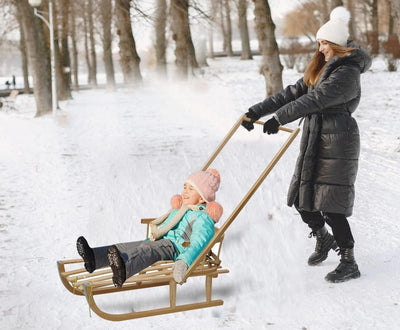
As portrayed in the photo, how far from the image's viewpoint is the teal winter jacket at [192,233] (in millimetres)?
4125

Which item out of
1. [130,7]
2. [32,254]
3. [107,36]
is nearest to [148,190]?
[32,254]

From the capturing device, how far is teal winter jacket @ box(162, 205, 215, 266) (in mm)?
4125

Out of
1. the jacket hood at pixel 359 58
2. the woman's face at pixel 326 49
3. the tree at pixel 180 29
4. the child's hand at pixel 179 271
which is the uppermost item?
the tree at pixel 180 29

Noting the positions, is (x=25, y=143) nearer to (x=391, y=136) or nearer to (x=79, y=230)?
(x=79, y=230)

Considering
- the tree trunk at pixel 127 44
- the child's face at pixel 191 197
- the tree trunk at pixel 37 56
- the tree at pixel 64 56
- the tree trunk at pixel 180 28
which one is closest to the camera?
the child's face at pixel 191 197

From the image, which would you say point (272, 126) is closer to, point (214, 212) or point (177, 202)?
point (214, 212)

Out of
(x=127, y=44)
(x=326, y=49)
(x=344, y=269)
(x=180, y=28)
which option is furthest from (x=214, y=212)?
(x=127, y=44)

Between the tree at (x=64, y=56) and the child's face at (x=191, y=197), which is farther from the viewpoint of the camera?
the tree at (x=64, y=56)

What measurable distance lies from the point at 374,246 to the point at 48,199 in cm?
405

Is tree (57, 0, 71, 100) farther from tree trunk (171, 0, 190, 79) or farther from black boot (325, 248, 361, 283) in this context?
black boot (325, 248, 361, 283)

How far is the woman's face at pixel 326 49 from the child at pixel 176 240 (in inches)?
49.2

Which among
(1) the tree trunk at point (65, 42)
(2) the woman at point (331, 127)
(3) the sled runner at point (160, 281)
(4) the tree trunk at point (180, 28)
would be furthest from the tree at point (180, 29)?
(3) the sled runner at point (160, 281)

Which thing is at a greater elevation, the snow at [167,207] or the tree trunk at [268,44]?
the tree trunk at [268,44]

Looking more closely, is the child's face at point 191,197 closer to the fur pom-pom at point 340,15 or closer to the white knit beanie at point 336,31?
the white knit beanie at point 336,31
